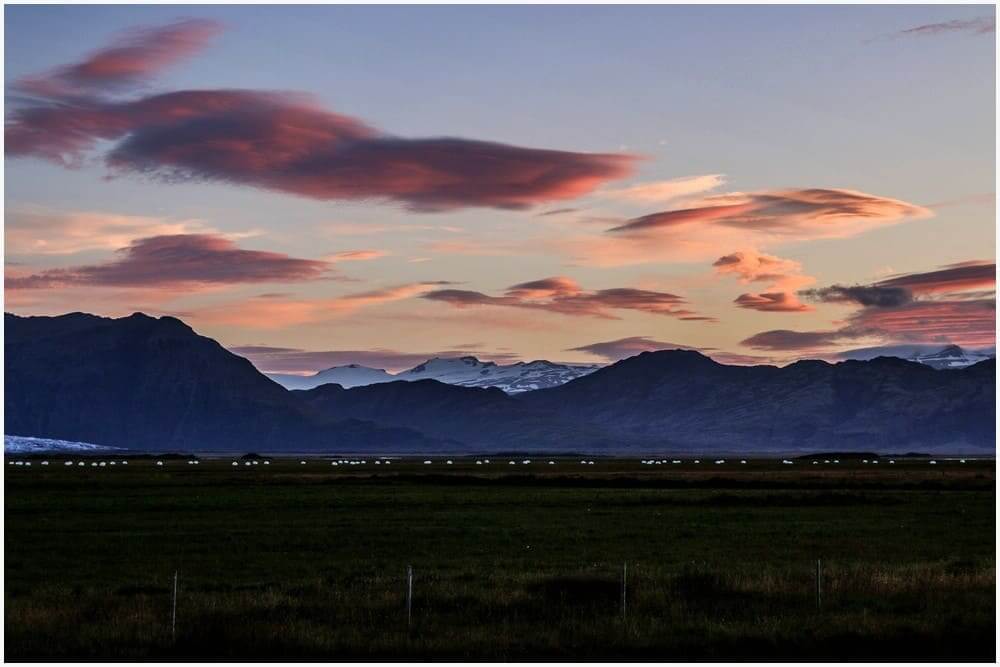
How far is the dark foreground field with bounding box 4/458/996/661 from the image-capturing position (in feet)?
95.9

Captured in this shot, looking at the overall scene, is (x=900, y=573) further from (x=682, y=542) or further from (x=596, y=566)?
(x=682, y=542)

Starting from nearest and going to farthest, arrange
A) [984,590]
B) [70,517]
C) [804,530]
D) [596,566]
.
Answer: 1. [984,590]
2. [596,566]
3. [804,530]
4. [70,517]

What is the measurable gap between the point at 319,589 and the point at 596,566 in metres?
12.5

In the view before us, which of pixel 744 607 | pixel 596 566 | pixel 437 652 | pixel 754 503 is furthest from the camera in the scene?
pixel 754 503

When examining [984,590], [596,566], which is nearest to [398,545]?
[596,566]

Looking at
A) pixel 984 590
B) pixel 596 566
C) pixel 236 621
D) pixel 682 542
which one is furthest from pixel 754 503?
pixel 236 621

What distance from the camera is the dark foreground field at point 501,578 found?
29.2 meters

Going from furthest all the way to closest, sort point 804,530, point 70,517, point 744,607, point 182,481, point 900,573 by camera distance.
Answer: point 182,481
point 70,517
point 804,530
point 900,573
point 744,607

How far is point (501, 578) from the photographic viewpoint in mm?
40375

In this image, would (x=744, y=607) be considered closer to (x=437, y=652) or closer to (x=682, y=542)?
(x=437, y=652)

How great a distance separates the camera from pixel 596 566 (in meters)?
45.6

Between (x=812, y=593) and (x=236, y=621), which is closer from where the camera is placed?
(x=236, y=621)

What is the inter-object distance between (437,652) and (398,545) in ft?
90.9

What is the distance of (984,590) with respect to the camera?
36594 mm
